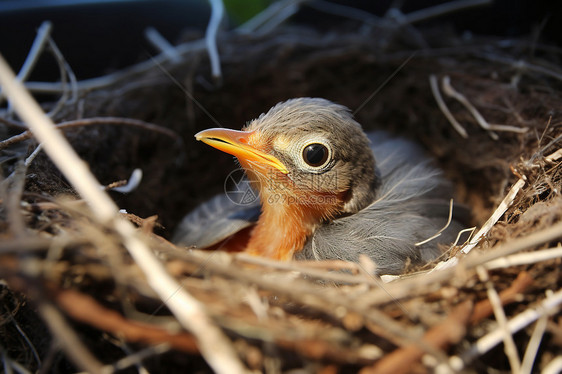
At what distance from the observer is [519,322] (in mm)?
908

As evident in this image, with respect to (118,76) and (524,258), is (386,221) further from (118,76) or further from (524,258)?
(118,76)

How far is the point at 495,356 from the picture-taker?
38.2 inches

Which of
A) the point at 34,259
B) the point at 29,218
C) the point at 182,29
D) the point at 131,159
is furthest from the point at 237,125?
the point at 34,259

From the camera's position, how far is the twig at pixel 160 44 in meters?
2.38

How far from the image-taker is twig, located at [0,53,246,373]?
0.75 metres

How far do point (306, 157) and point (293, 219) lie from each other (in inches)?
11.0

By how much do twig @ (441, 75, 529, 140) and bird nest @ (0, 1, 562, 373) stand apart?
11mm

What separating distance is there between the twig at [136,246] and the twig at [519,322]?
52cm

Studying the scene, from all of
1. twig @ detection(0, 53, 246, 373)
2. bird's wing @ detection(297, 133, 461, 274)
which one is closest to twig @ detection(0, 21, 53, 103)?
twig @ detection(0, 53, 246, 373)

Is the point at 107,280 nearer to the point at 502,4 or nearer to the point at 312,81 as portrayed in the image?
the point at 312,81

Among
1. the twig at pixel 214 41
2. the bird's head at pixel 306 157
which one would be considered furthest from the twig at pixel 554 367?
the twig at pixel 214 41

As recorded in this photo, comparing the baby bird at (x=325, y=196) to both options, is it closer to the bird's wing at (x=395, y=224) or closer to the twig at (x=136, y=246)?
the bird's wing at (x=395, y=224)

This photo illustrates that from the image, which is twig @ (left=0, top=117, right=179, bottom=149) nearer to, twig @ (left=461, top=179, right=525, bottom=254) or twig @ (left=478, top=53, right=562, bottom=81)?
twig @ (left=461, top=179, right=525, bottom=254)

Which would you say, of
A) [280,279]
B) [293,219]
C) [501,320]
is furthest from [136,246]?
[293,219]
